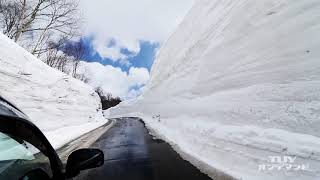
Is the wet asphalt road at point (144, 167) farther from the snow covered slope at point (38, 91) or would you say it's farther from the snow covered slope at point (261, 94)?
the snow covered slope at point (38, 91)

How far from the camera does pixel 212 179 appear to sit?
262 inches

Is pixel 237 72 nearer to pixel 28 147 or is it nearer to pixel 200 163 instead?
pixel 200 163

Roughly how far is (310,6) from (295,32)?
785 mm

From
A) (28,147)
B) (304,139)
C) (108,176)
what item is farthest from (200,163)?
(28,147)

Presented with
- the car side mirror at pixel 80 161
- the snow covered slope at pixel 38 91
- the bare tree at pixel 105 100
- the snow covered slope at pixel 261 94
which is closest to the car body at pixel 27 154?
the car side mirror at pixel 80 161

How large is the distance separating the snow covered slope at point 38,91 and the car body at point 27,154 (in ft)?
34.7

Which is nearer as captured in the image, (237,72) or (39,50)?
(237,72)

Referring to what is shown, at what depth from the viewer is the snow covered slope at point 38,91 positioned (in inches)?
640

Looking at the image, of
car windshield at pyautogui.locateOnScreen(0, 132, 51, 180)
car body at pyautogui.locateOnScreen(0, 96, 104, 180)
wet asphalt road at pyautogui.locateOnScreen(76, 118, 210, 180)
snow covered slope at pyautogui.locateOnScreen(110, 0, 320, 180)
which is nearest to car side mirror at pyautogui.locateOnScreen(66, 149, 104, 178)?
car body at pyautogui.locateOnScreen(0, 96, 104, 180)

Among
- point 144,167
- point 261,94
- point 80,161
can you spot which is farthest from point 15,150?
point 261,94

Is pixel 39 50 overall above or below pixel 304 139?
Answer: above

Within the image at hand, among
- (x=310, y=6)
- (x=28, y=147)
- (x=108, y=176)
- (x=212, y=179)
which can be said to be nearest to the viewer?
(x=28, y=147)

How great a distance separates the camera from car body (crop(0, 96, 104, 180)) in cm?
225

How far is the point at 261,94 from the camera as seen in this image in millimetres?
9633
